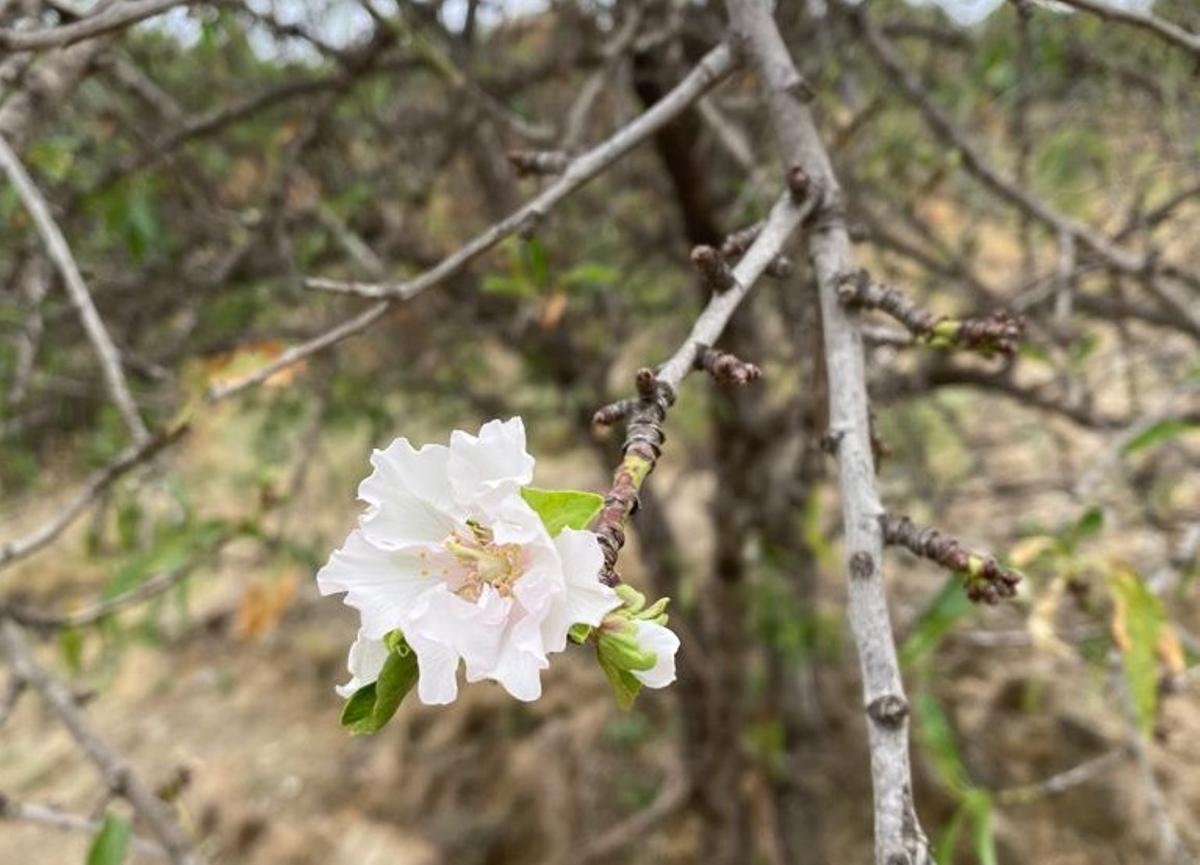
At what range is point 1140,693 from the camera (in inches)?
49.9

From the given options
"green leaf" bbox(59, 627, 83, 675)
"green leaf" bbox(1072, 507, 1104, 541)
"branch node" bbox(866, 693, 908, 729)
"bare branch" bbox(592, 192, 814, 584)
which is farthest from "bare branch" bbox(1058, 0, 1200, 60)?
"green leaf" bbox(59, 627, 83, 675)

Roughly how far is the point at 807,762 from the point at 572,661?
1338 mm

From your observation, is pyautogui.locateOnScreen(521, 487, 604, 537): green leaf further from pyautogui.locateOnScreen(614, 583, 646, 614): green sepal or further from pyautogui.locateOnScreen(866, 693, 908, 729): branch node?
pyautogui.locateOnScreen(866, 693, 908, 729): branch node

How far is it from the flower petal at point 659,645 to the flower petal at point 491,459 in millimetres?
109

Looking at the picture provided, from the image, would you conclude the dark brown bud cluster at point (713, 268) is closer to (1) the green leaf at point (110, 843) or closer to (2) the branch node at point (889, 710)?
(2) the branch node at point (889, 710)

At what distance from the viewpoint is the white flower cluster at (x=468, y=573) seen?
564mm

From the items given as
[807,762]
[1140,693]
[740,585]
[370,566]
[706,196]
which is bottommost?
[370,566]

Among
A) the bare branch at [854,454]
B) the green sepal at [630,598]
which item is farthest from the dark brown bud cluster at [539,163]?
the green sepal at [630,598]

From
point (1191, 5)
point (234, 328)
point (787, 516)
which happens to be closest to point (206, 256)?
point (234, 328)

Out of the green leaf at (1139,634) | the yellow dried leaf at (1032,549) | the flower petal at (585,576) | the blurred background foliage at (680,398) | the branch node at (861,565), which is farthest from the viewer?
the blurred background foliage at (680,398)

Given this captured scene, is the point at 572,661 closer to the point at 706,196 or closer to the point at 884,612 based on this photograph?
the point at 706,196

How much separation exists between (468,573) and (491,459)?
0.11 m

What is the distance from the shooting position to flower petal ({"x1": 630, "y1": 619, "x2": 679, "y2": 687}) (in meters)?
0.56

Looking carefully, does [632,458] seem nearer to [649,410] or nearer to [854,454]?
[649,410]
